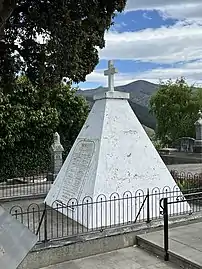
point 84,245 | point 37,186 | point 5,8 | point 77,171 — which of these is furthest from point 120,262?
point 37,186

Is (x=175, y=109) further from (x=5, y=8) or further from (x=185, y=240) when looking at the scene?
(x=5, y=8)

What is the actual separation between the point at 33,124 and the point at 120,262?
40.9 ft

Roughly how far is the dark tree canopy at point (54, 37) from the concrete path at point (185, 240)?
166 inches

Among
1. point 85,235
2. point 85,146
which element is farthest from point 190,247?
point 85,146

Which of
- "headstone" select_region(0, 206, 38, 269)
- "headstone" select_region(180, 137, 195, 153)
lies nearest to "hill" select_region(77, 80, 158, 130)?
"headstone" select_region(180, 137, 195, 153)

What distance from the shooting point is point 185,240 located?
767cm

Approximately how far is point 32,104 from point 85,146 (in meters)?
9.36

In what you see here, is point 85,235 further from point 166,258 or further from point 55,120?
point 55,120

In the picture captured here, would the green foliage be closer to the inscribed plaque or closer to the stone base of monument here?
the stone base of monument

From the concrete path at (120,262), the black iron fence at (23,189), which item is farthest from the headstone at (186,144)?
the concrete path at (120,262)

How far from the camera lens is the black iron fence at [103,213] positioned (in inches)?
323

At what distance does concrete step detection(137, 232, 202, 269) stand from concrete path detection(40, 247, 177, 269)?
0.14 meters

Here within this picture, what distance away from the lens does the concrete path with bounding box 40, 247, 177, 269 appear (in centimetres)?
686

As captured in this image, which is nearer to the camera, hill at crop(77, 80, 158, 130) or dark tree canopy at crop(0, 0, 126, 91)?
dark tree canopy at crop(0, 0, 126, 91)
